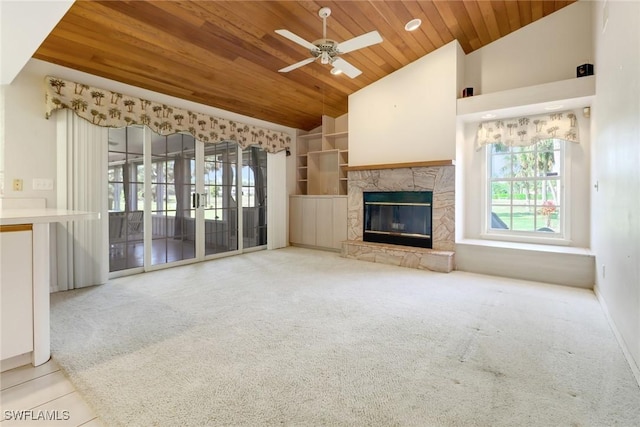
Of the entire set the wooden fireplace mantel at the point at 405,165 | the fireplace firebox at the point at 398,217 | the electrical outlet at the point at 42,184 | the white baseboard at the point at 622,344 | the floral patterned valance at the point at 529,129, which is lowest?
the white baseboard at the point at 622,344

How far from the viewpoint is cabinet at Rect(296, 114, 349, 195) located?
6.30 metres

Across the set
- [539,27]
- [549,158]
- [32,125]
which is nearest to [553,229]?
[549,158]

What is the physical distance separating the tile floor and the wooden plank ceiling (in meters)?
3.00

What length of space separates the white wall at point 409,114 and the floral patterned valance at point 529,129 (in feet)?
2.13

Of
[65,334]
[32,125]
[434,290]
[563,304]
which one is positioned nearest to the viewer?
[65,334]

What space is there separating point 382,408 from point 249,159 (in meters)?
5.07

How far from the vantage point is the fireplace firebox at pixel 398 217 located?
488 cm

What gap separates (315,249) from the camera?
6.28 metres

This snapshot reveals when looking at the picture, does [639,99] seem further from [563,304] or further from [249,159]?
[249,159]

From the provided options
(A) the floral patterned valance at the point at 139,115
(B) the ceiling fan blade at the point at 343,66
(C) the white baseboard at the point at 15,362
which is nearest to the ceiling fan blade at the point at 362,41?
(B) the ceiling fan blade at the point at 343,66

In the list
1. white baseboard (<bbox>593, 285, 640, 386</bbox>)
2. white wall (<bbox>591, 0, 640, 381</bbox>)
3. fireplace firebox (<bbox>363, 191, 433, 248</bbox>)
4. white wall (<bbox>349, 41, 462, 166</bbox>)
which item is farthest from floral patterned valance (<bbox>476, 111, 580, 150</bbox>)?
white baseboard (<bbox>593, 285, 640, 386</bbox>)

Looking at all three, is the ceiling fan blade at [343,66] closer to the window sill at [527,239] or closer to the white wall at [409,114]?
the white wall at [409,114]

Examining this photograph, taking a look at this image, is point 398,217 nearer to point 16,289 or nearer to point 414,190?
point 414,190

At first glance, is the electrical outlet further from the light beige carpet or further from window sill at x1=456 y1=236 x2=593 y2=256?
window sill at x1=456 y1=236 x2=593 y2=256
